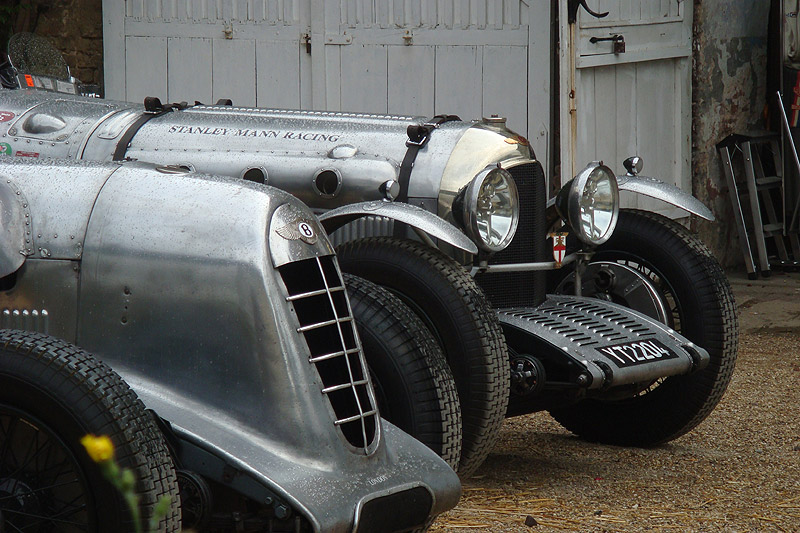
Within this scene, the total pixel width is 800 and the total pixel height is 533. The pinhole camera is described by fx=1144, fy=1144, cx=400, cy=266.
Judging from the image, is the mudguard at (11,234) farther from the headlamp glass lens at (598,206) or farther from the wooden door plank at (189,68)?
the wooden door plank at (189,68)

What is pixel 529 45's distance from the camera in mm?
7379

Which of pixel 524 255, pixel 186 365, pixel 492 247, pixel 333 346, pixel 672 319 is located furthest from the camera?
pixel 672 319

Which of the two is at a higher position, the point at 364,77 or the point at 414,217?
the point at 364,77

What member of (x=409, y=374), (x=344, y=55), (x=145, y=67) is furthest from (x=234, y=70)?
(x=409, y=374)

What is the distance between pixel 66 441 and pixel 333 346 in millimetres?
719

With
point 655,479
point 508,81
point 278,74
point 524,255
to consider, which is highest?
point 278,74

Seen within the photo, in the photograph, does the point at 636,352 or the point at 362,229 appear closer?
the point at 636,352

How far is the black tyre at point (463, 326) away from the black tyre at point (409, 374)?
0.98 ft

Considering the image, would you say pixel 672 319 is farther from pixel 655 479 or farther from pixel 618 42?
pixel 618 42

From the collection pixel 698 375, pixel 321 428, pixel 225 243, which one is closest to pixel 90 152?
pixel 225 243

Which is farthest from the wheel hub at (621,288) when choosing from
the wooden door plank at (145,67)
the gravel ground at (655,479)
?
the wooden door plank at (145,67)

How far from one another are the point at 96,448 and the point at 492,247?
6.97ft

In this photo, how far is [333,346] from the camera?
2818 mm

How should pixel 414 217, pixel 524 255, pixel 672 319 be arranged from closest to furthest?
1. pixel 414 217
2. pixel 524 255
3. pixel 672 319
